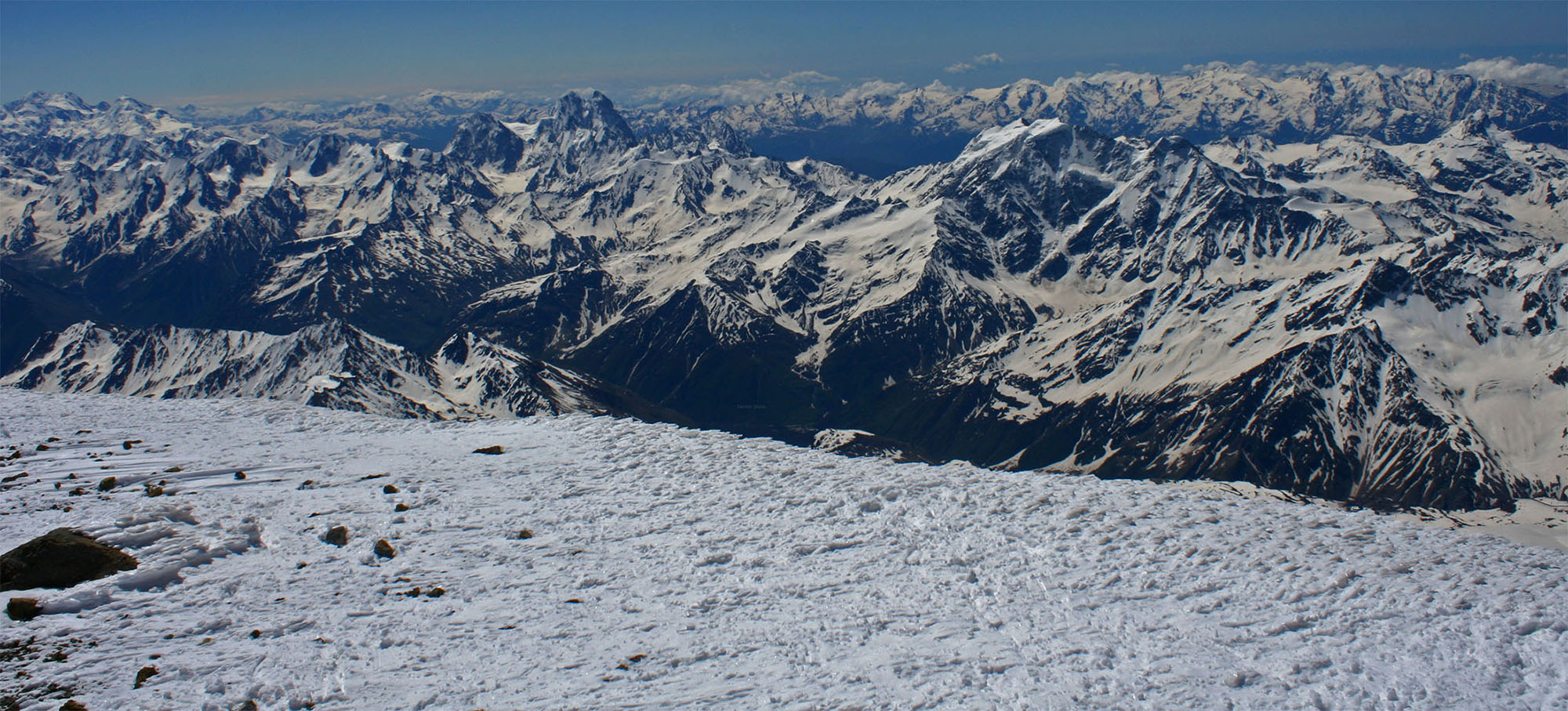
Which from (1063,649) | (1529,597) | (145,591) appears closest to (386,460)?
(145,591)

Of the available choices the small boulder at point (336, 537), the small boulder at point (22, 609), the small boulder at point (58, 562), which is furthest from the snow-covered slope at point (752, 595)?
the small boulder at point (58, 562)

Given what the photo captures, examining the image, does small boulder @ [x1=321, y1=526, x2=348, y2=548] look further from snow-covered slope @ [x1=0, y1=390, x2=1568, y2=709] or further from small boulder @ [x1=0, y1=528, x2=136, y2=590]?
small boulder @ [x1=0, y1=528, x2=136, y2=590]

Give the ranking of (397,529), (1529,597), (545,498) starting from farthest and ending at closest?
1. (545,498)
2. (397,529)
3. (1529,597)

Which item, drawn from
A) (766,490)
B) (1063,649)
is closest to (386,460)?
(766,490)

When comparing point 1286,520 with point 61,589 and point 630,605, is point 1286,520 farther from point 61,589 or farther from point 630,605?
point 61,589

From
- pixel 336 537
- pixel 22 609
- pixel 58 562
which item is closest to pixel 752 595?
pixel 336 537

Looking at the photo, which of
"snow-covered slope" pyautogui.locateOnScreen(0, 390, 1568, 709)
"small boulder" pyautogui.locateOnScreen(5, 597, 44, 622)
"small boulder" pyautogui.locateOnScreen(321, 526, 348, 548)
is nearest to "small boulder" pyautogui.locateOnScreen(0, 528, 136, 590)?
"snow-covered slope" pyautogui.locateOnScreen(0, 390, 1568, 709)

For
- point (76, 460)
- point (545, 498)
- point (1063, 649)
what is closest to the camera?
point (1063, 649)

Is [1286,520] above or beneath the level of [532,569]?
above

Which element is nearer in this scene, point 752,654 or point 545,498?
point 752,654
